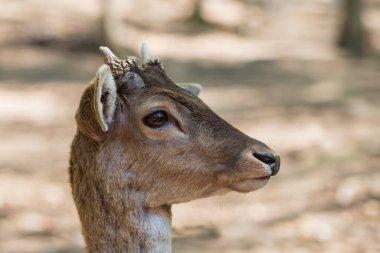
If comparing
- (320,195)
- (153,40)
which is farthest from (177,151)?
(153,40)

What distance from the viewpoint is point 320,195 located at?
9.35 m

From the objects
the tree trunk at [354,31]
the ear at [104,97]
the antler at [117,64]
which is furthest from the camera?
the tree trunk at [354,31]

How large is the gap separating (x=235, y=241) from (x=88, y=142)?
3950 millimetres

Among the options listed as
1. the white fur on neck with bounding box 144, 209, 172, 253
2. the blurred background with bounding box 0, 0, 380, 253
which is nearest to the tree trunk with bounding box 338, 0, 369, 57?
the blurred background with bounding box 0, 0, 380, 253

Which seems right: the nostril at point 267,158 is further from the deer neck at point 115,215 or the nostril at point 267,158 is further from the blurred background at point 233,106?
the blurred background at point 233,106

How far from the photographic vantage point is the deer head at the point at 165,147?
14.3 ft

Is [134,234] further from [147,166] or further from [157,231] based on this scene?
[147,166]

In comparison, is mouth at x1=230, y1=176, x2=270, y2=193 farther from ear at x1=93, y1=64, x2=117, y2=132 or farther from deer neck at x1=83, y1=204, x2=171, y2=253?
ear at x1=93, y1=64, x2=117, y2=132

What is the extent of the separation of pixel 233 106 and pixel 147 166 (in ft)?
32.3

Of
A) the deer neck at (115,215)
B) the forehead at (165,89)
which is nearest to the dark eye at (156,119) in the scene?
the forehead at (165,89)

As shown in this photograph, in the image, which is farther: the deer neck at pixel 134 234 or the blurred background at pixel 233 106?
the blurred background at pixel 233 106

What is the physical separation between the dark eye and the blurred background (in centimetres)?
198

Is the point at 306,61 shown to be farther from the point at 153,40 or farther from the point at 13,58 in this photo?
the point at 13,58

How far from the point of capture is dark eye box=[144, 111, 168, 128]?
4359mm
